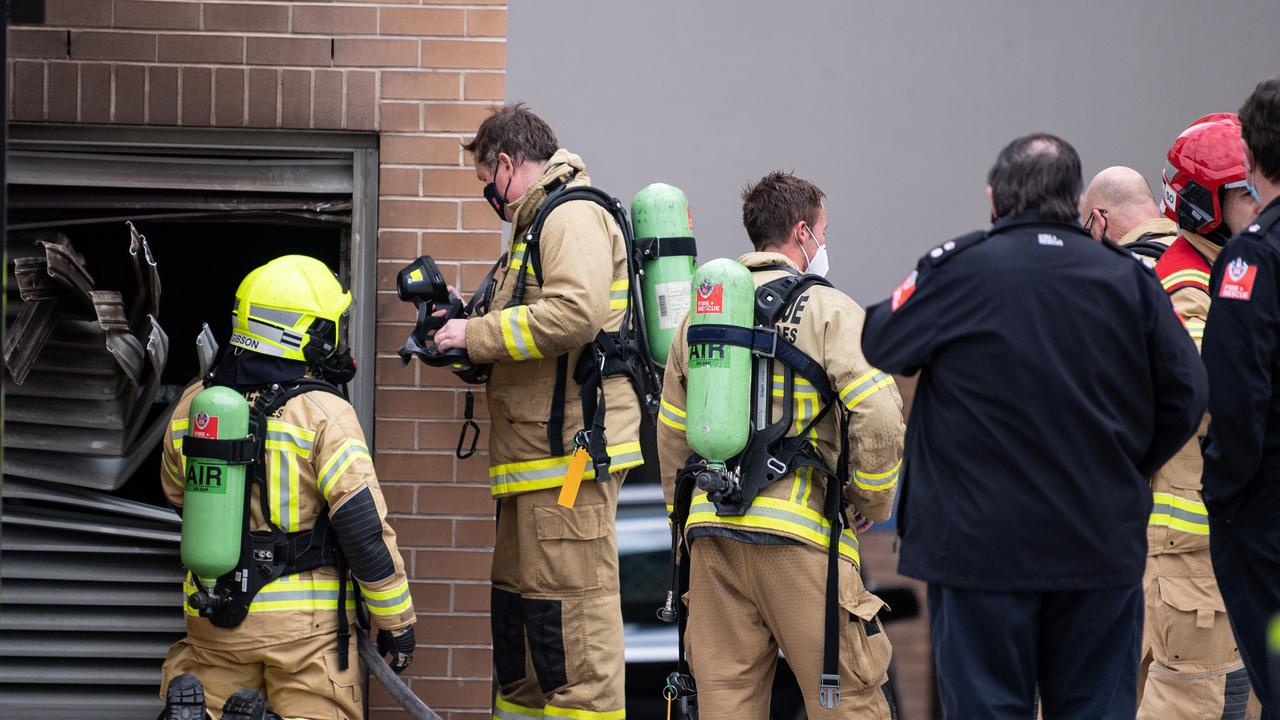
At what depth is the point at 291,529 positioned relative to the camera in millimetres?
4152

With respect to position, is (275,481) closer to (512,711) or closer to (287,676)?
(287,676)

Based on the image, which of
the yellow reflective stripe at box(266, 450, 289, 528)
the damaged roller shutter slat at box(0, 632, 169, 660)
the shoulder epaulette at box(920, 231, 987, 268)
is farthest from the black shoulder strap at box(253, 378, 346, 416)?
the shoulder epaulette at box(920, 231, 987, 268)

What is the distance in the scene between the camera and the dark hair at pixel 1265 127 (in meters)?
3.42

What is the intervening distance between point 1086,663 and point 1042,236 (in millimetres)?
998

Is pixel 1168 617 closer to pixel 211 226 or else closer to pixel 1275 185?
pixel 1275 185

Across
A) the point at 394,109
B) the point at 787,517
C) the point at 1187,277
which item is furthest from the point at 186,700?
the point at 1187,277

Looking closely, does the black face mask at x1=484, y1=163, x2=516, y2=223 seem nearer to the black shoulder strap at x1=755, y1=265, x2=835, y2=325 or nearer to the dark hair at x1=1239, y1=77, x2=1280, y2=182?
the black shoulder strap at x1=755, y1=265, x2=835, y2=325

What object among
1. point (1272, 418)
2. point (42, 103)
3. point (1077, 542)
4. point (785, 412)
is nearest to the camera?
point (1077, 542)

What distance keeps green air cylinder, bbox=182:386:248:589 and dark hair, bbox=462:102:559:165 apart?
1.23 meters

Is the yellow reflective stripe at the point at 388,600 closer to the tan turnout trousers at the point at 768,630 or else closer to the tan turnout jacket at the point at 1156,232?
the tan turnout trousers at the point at 768,630

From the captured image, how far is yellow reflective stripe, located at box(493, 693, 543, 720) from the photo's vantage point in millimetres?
4812

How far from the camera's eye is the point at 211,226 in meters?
5.50

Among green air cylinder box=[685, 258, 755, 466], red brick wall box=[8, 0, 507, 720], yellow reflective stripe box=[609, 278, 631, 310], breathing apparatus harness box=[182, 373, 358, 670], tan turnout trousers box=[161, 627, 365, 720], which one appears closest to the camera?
green air cylinder box=[685, 258, 755, 466]

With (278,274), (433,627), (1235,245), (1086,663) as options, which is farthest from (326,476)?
(1235,245)
